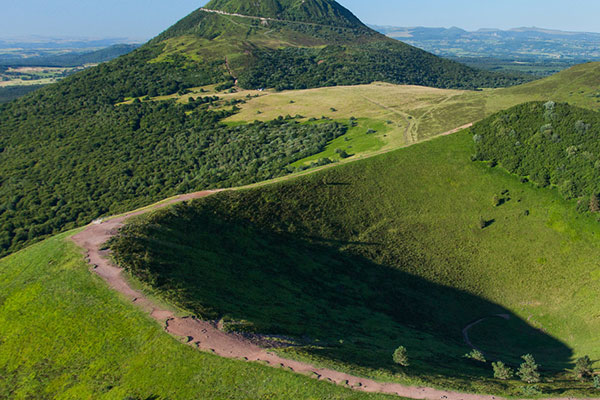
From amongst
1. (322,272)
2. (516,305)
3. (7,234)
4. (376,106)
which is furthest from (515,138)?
(7,234)

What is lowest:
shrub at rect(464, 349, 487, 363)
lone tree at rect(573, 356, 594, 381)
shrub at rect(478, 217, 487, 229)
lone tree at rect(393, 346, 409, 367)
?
shrub at rect(464, 349, 487, 363)

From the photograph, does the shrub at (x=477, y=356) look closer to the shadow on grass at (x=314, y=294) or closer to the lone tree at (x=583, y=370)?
the shadow on grass at (x=314, y=294)

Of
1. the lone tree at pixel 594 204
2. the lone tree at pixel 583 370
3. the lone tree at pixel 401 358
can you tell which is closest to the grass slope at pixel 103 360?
the lone tree at pixel 401 358

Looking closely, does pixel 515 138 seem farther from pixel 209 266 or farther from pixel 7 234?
pixel 7 234

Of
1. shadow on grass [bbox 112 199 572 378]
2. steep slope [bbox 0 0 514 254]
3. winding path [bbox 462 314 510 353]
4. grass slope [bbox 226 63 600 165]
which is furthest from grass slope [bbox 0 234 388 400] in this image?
grass slope [bbox 226 63 600 165]

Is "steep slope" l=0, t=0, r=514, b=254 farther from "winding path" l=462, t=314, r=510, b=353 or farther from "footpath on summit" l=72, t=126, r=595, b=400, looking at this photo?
"winding path" l=462, t=314, r=510, b=353

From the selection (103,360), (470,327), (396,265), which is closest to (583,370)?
(470,327)
